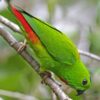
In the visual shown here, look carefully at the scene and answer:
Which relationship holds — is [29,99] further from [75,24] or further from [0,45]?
[75,24]

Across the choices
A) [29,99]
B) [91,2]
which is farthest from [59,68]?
[91,2]

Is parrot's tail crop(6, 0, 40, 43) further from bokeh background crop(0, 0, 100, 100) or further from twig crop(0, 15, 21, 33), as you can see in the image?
bokeh background crop(0, 0, 100, 100)

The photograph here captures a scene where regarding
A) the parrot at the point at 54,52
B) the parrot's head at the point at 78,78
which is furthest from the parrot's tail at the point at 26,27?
the parrot's head at the point at 78,78

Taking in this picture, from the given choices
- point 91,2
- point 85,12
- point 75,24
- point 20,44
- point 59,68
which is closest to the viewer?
point 20,44

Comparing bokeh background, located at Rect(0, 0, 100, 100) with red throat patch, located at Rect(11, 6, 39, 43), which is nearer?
red throat patch, located at Rect(11, 6, 39, 43)

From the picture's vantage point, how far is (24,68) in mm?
3848

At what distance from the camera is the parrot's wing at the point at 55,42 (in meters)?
2.89

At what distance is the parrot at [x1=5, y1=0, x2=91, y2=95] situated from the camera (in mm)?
2854

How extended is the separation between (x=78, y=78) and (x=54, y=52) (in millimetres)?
241

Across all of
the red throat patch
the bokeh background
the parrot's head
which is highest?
Result: the red throat patch

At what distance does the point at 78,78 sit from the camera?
2.95 metres

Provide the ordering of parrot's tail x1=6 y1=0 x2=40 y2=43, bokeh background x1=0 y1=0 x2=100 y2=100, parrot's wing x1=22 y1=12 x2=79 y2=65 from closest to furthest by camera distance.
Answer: parrot's tail x1=6 y1=0 x2=40 y2=43, parrot's wing x1=22 y1=12 x2=79 y2=65, bokeh background x1=0 y1=0 x2=100 y2=100

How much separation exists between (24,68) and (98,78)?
0.70 meters

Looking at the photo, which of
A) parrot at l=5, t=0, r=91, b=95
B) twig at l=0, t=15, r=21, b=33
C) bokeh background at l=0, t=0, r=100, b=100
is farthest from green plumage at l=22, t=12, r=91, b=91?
bokeh background at l=0, t=0, r=100, b=100
